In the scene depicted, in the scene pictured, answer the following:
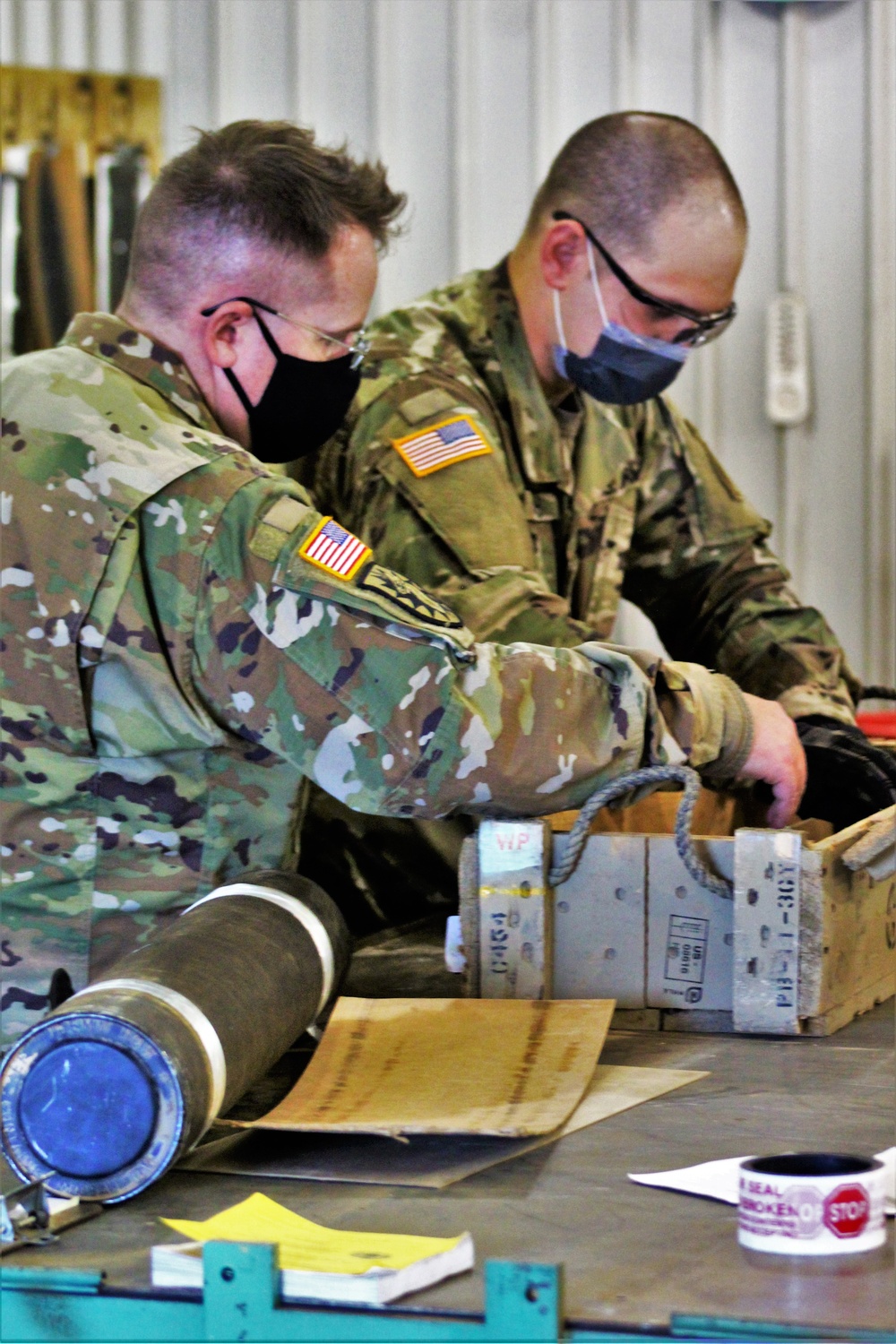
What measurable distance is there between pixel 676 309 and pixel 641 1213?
175 centimetres

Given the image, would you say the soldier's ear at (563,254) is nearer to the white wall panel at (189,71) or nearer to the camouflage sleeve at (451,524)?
the camouflage sleeve at (451,524)

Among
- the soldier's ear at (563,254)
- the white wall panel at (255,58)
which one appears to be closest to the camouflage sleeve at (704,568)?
the soldier's ear at (563,254)

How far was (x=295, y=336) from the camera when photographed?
6.50 ft

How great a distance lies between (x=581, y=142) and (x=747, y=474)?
1.12 meters

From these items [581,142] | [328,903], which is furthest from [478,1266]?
[581,142]

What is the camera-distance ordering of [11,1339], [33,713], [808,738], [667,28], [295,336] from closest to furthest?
[11,1339] < [33,713] < [295,336] < [808,738] < [667,28]

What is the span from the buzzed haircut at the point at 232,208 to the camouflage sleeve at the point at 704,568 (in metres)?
1.10

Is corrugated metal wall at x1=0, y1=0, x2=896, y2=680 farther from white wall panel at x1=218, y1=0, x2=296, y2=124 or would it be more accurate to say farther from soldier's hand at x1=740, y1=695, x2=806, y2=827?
soldier's hand at x1=740, y1=695, x2=806, y2=827

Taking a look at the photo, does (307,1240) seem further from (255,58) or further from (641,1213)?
(255,58)

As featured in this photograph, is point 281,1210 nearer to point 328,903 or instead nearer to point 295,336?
point 328,903

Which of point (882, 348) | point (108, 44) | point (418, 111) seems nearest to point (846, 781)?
point (882, 348)

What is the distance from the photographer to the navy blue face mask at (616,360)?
2.64 m

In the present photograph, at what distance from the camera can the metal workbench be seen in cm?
100

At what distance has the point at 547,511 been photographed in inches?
104
